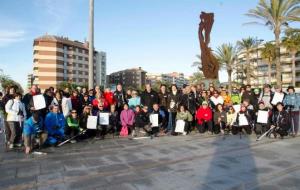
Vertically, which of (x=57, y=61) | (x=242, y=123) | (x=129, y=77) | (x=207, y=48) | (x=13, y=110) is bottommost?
(x=242, y=123)

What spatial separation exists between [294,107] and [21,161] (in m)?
9.69

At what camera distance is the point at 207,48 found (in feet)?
62.7

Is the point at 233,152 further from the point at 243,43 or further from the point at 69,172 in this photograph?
the point at 243,43

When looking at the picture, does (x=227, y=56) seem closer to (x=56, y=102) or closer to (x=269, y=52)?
(x=269, y=52)

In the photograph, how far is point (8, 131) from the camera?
32.4ft

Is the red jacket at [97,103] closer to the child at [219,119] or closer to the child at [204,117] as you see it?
the child at [204,117]

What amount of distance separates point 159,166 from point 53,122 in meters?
4.29

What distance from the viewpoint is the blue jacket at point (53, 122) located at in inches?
393

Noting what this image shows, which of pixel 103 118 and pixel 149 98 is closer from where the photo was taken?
pixel 103 118

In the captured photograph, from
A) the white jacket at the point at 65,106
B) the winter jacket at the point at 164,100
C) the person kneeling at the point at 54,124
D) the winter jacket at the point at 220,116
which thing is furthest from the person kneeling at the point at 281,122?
the person kneeling at the point at 54,124

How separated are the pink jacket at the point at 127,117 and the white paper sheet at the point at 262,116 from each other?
4761mm

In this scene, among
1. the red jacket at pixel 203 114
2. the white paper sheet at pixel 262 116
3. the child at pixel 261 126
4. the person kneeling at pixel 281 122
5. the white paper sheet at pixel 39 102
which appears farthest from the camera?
the red jacket at pixel 203 114

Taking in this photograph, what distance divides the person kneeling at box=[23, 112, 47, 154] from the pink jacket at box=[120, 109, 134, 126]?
3326 millimetres

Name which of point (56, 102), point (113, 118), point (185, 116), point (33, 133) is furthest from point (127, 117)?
point (33, 133)
